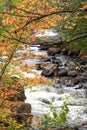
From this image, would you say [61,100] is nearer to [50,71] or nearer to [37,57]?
[37,57]

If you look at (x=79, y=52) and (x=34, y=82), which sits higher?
(x=34, y=82)

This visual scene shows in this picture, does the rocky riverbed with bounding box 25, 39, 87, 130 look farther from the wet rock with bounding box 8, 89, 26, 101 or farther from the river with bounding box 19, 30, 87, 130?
the wet rock with bounding box 8, 89, 26, 101

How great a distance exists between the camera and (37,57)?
12883 mm

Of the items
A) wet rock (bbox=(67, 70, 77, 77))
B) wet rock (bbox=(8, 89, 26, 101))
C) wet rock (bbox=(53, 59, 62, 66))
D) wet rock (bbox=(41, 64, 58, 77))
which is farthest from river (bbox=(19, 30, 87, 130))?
wet rock (bbox=(53, 59, 62, 66))

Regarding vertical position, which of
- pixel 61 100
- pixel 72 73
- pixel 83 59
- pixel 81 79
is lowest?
pixel 83 59

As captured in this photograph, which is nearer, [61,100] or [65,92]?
[61,100]

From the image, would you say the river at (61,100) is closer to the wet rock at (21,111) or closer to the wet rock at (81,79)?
the wet rock at (81,79)

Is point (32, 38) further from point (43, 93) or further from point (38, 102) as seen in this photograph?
point (43, 93)

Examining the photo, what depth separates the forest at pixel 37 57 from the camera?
4.64 m

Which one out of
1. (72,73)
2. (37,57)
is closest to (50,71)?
(72,73)

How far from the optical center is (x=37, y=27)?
10.8 m

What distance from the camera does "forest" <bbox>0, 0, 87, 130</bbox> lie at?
4.64 m

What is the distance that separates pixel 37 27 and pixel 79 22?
11.9m

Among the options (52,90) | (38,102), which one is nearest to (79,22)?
(52,90)
